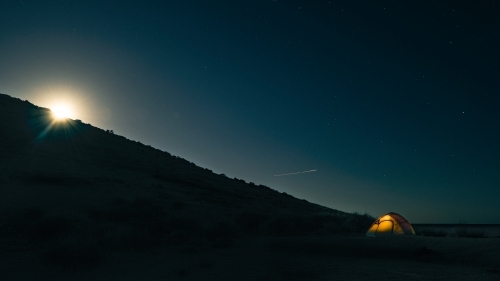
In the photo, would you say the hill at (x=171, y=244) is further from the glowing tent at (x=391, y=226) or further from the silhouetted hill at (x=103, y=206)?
the glowing tent at (x=391, y=226)

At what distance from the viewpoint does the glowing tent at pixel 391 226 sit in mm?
22688

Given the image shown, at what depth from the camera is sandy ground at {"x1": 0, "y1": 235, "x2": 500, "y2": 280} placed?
1151 cm

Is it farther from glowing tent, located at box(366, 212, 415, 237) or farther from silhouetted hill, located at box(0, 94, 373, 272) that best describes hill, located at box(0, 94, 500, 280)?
glowing tent, located at box(366, 212, 415, 237)

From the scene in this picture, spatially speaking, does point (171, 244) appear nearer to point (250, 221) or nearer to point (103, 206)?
point (103, 206)

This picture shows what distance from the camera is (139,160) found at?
49938 mm

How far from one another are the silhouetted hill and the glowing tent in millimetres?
3362

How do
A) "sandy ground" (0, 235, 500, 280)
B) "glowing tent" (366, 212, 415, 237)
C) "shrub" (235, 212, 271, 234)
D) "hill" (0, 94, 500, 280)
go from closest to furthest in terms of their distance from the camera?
"sandy ground" (0, 235, 500, 280) → "hill" (0, 94, 500, 280) → "glowing tent" (366, 212, 415, 237) → "shrub" (235, 212, 271, 234)

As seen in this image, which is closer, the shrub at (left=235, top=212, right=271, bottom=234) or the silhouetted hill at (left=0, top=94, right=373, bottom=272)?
the silhouetted hill at (left=0, top=94, right=373, bottom=272)

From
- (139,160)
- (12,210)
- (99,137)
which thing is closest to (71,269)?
(12,210)

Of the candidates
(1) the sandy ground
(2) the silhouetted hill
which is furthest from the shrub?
(1) the sandy ground

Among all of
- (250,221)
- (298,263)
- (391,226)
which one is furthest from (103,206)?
(391,226)

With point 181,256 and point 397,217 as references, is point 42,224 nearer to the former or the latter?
point 181,256

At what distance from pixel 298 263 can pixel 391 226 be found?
11618 mm

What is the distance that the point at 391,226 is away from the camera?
23.0 meters
